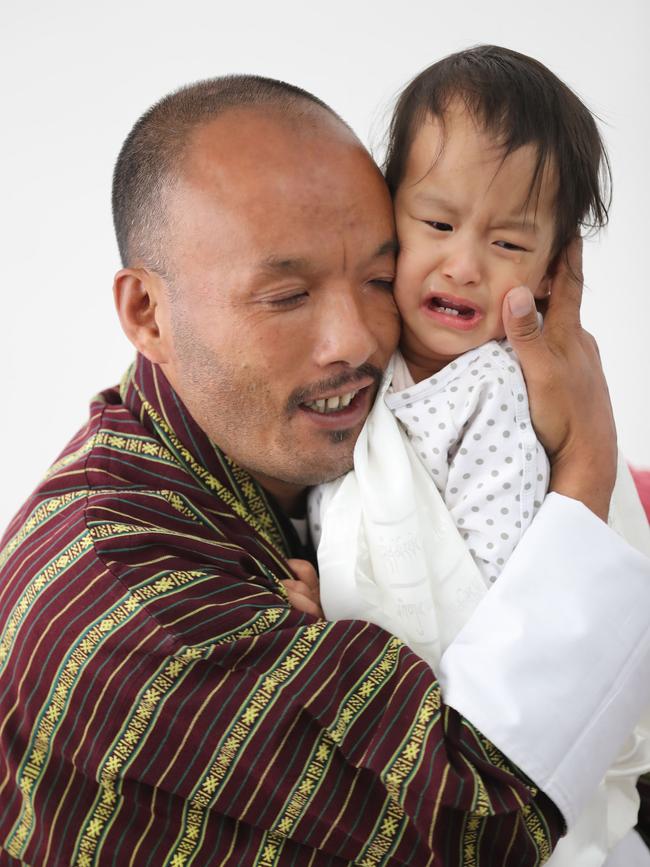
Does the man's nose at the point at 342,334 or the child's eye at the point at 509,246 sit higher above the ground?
the child's eye at the point at 509,246

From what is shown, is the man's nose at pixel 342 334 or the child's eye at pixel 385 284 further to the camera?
the child's eye at pixel 385 284

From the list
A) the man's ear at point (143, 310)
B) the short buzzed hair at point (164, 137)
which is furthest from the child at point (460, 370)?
the man's ear at point (143, 310)

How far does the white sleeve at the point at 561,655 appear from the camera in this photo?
55.1 inches

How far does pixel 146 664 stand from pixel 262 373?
0.47 meters

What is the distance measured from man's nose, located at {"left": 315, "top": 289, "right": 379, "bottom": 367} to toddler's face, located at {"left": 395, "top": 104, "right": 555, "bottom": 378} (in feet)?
0.42

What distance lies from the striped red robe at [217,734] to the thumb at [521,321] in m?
0.49

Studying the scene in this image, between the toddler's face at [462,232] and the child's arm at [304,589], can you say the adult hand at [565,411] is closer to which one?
the toddler's face at [462,232]

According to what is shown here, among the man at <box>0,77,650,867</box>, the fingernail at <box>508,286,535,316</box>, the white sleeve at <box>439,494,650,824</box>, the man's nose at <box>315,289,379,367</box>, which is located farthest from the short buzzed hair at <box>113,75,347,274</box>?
the white sleeve at <box>439,494,650,824</box>

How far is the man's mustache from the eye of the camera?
5.24ft

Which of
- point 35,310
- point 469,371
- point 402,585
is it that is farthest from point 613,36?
point 402,585

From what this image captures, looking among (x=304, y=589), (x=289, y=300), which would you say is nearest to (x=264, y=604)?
(x=304, y=589)

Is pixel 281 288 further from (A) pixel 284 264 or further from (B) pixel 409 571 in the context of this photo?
(B) pixel 409 571

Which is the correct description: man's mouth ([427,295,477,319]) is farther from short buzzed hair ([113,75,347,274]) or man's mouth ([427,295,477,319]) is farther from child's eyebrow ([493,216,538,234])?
short buzzed hair ([113,75,347,274])

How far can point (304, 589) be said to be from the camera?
1608 mm
